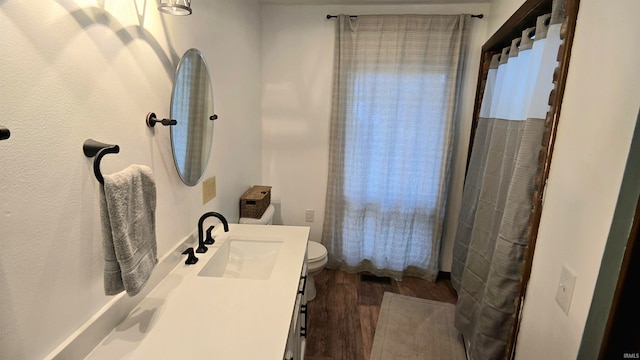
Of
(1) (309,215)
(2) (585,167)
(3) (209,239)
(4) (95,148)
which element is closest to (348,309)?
(1) (309,215)

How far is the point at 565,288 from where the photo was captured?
3.39 ft

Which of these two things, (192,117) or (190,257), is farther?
(192,117)

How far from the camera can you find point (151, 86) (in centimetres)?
120

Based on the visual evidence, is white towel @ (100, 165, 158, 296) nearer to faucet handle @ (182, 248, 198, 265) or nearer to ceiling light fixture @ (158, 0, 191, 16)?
faucet handle @ (182, 248, 198, 265)

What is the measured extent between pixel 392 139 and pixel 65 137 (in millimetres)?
2279

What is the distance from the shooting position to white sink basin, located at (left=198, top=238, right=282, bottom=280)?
158cm

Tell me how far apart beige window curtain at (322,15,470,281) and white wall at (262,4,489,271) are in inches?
4.4

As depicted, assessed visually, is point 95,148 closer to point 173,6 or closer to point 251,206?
point 173,6

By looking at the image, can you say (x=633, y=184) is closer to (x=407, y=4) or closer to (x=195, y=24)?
(x=195, y=24)

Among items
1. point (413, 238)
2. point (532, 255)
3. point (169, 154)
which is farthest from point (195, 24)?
point (413, 238)

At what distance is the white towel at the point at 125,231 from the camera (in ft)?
2.75

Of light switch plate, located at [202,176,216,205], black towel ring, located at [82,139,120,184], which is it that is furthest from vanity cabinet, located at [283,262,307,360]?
black towel ring, located at [82,139,120,184]

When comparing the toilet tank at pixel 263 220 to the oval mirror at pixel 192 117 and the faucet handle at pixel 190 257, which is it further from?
the faucet handle at pixel 190 257

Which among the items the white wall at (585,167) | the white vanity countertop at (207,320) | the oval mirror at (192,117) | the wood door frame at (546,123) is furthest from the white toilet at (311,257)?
the white wall at (585,167)
